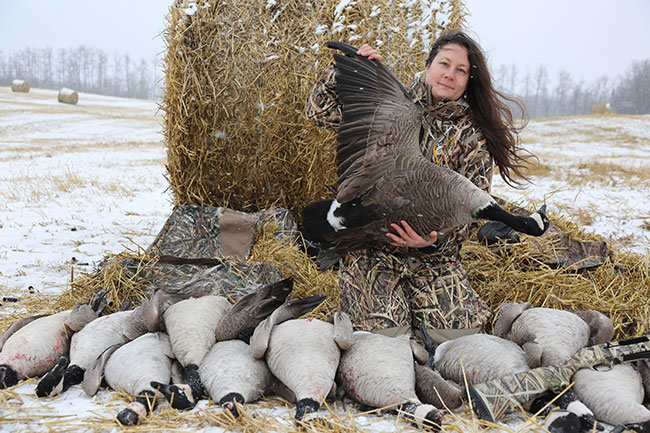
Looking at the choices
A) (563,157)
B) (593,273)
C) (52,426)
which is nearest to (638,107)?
(563,157)

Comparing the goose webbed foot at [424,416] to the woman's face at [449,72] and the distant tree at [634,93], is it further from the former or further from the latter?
the distant tree at [634,93]

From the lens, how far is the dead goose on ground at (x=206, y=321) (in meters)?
2.57

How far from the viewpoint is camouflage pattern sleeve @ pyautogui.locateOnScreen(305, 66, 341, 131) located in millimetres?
3205

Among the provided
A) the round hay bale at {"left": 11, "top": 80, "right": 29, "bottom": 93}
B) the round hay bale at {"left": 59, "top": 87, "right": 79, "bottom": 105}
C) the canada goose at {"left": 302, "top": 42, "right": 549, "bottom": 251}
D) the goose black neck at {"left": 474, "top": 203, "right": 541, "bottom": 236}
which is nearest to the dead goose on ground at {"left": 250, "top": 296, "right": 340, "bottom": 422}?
the canada goose at {"left": 302, "top": 42, "right": 549, "bottom": 251}

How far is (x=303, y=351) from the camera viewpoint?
2.47m

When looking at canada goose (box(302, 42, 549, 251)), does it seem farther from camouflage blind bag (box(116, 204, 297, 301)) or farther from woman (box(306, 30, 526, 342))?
camouflage blind bag (box(116, 204, 297, 301))

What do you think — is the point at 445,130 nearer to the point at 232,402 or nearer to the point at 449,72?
the point at 449,72

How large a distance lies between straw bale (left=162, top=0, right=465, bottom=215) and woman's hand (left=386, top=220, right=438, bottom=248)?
177 centimetres

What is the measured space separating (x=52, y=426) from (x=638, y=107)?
62803mm

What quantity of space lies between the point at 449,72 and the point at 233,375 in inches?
87.0

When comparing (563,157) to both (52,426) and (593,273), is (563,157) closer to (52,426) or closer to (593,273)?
(593,273)

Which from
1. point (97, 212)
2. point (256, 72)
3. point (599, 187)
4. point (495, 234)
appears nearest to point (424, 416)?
point (495, 234)

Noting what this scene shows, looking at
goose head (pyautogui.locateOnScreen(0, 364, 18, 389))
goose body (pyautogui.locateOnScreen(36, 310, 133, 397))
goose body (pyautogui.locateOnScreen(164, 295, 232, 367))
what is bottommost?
goose head (pyautogui.locateOnScreen(0, 364, 18, 389))

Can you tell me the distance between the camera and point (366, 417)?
2.31 metres
